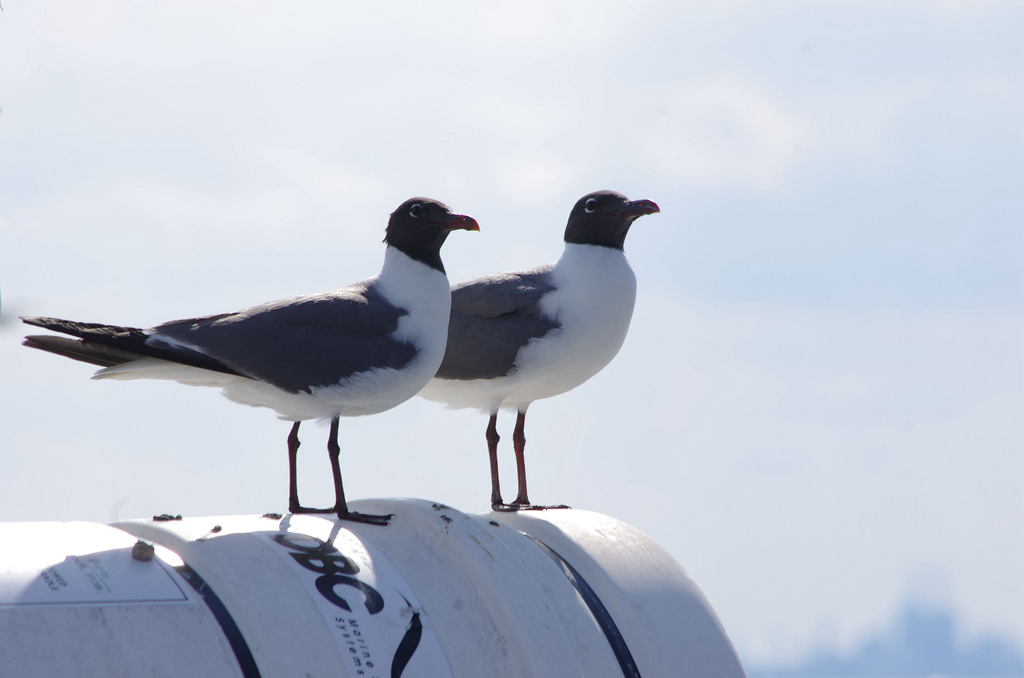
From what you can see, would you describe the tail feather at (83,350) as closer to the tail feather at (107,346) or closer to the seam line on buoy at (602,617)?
the tail feather at (107,346)

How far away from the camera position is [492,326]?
276 inches

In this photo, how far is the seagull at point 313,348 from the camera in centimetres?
486

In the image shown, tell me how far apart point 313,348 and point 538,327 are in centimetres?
209

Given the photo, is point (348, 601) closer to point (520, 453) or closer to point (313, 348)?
point (313, 348)

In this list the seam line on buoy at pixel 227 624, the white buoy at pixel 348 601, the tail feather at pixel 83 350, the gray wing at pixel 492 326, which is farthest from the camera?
the gray wing at pixel 492 326

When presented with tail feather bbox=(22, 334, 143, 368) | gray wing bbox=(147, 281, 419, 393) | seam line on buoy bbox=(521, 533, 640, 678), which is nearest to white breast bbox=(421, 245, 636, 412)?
gray wing bbox=(147, 281, 419, 393)

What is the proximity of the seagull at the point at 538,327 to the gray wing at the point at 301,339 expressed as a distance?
1.40 meters

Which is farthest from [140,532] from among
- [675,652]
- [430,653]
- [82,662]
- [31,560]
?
[675,652]

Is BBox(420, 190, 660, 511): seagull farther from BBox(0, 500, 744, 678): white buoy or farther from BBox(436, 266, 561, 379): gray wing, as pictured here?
BBox(0, 500, 744, 678): white buoy

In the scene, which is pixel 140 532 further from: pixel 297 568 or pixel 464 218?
pixel 464 218

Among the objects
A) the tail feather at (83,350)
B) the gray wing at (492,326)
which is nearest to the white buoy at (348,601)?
the tail feather at (83,350)

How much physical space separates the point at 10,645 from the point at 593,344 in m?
4.58

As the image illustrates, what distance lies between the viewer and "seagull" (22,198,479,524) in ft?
16.0

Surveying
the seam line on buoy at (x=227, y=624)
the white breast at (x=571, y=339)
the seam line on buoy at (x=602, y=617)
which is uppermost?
the white breast at (x=571, y=339)
